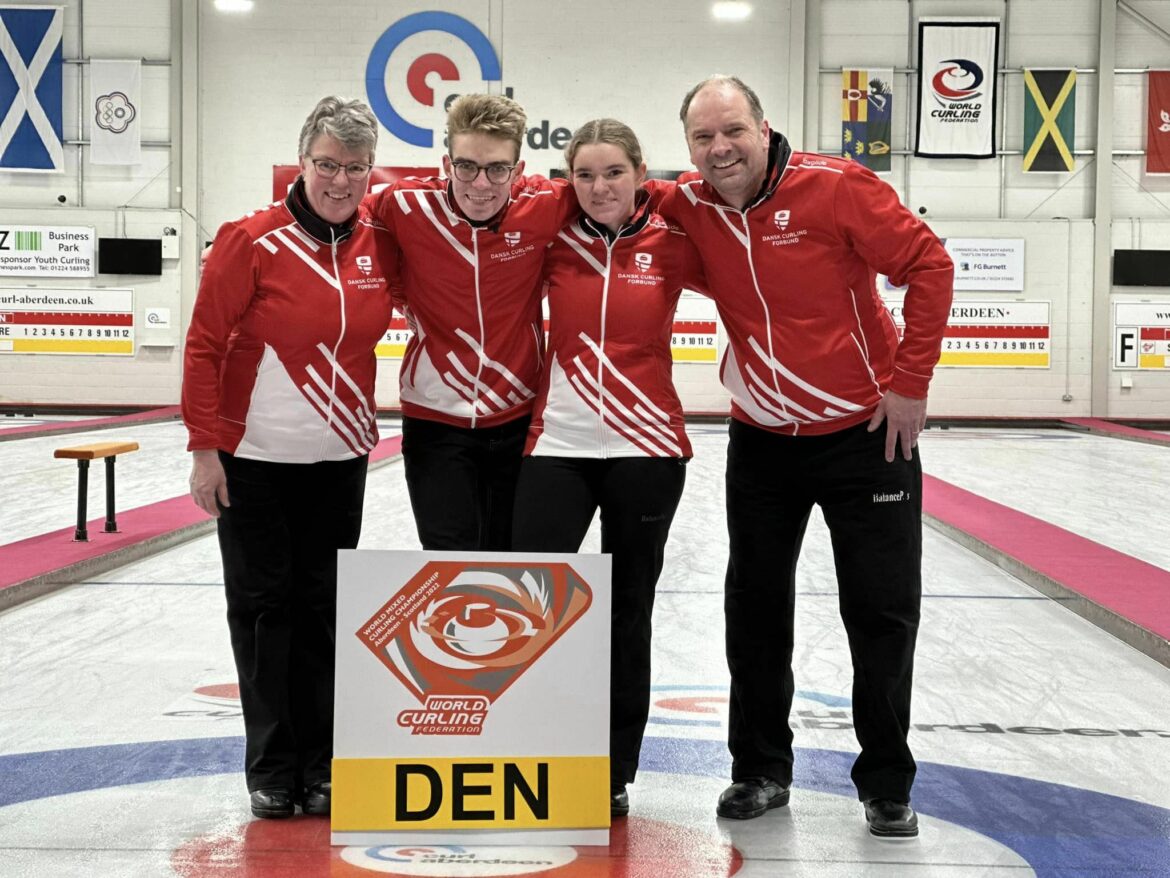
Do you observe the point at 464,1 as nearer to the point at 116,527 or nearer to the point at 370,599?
the point at 116,527

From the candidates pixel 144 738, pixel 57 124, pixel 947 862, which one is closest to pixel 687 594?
pixel 144 738

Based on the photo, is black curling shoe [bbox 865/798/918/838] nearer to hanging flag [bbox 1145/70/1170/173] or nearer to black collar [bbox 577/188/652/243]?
black collar [bbox 577/188/652/243]

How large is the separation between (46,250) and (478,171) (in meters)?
15.8

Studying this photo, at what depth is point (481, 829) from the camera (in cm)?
231

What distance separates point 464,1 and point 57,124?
18.7ft

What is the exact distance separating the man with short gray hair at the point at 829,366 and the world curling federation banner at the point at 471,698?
15.8 inches

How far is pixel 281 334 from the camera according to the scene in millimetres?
2506

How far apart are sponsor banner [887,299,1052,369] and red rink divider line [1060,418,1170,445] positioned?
107 cm

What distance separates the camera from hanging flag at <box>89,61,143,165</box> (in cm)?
1636

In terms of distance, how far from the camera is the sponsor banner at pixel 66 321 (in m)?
16.5

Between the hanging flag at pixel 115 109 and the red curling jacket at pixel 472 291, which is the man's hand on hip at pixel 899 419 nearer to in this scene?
the red curling jacket at pixel 472 291

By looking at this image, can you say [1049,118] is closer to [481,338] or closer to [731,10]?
[731,10]

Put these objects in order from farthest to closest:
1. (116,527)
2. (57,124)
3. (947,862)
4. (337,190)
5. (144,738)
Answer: (57,124), (116,527), (144,738), (337,190), (947,862)

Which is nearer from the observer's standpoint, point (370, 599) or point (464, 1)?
point (370, 599)
